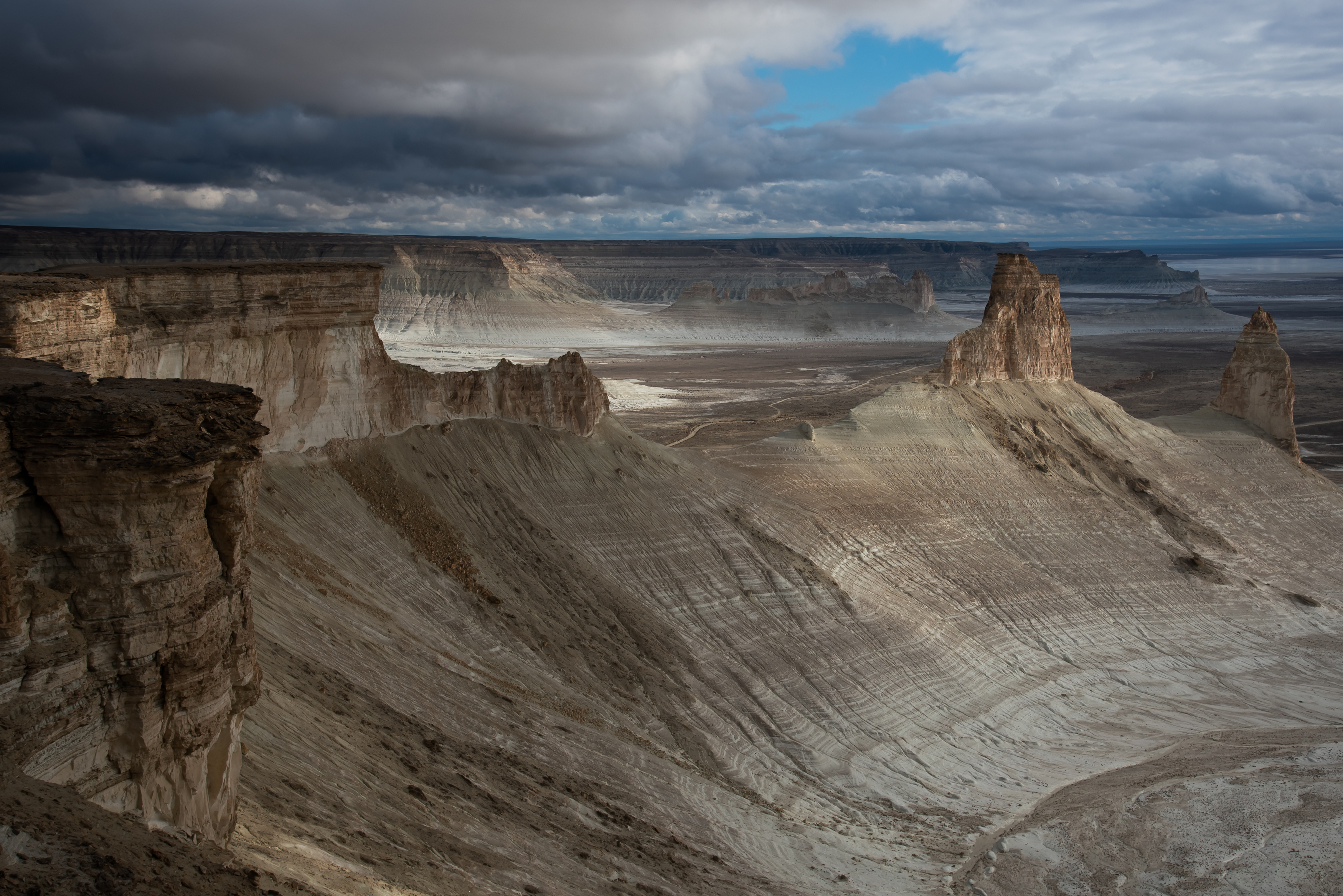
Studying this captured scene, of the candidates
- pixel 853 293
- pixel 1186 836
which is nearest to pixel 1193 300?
pixel 853 293

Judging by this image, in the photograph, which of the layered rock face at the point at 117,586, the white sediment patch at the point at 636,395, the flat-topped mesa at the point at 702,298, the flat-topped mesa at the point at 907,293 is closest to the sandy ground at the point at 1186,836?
the layered rock face at the point at 117,586

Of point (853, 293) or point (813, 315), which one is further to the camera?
point (853, 293)

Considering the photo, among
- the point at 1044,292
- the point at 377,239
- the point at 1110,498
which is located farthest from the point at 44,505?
the point at 377,239

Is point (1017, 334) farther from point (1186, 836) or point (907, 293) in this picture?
point (907, 293)

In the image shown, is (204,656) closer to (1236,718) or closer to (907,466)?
(1236,718)

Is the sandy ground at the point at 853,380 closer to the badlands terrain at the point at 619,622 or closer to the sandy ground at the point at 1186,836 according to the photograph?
the badlands terrain at the point at 619,622

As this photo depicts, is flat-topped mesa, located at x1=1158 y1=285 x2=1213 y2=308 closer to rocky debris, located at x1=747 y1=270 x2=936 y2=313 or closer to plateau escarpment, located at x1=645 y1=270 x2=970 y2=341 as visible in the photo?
plateau escarpment, located at x1=645 y1=270 x2=970 y2=341
